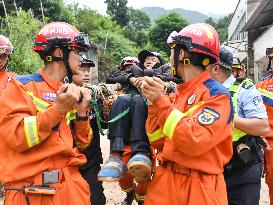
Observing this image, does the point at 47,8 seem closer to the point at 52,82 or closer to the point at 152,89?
the point at 52,82

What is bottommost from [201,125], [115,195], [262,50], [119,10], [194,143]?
[115,195]

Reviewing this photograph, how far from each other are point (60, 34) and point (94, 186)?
2229mm

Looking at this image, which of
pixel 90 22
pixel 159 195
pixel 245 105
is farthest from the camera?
pixel 90 22

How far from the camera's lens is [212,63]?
376 centimetres

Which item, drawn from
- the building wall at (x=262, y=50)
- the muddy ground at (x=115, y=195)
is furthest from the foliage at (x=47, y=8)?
the muddy ground at (x=115, y=195)

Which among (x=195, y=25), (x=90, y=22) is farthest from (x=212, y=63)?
(x=90, y=22)

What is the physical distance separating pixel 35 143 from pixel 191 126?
1220mm

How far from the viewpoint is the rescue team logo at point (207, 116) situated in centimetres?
325

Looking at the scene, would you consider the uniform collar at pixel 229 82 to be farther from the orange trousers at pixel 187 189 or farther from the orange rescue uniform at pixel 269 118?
the orange trousers at pixel 187 189

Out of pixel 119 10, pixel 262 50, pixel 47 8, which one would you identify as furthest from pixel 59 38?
pixel 119 10

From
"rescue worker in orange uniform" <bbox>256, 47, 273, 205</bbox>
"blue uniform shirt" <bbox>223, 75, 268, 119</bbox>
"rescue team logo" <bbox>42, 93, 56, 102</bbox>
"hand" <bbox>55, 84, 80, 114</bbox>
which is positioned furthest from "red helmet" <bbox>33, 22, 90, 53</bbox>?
"rescue worker in orange uniform" <bbox>256, 47, 273, 205</bbox>

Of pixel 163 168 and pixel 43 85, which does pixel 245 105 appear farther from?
→ pixel 43 85

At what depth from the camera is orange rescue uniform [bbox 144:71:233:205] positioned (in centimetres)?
321

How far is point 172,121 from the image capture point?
10.5ft
